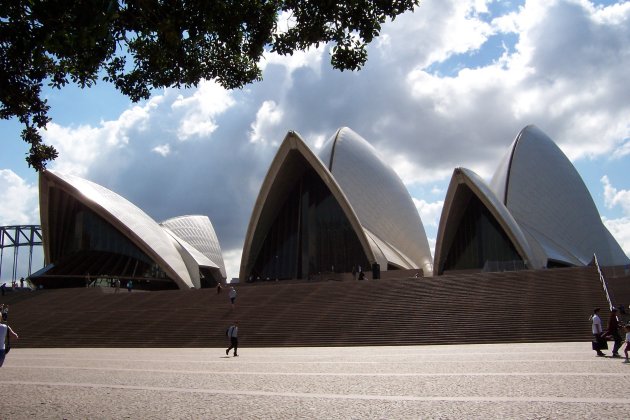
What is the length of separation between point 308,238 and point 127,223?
392 inches

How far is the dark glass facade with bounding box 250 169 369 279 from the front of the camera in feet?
112

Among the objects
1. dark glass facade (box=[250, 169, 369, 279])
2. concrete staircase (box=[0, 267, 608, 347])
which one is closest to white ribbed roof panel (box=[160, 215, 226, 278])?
dark glass facade (box=[250, 169, 369, 279])

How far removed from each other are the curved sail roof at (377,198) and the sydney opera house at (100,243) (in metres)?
10.6

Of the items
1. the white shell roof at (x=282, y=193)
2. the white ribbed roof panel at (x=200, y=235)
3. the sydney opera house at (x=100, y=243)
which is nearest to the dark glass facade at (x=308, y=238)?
the white shell roof at (x=282, y=193)

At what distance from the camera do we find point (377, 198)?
127ft

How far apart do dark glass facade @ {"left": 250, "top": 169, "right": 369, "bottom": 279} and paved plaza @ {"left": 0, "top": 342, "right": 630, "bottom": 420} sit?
23.5 metres

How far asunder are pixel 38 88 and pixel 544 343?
1134 cm

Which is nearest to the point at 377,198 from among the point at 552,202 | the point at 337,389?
the point at 552,202

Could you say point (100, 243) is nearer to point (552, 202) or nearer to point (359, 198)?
point (359, 198)

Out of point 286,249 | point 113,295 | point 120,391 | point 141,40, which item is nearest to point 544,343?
point 120,391

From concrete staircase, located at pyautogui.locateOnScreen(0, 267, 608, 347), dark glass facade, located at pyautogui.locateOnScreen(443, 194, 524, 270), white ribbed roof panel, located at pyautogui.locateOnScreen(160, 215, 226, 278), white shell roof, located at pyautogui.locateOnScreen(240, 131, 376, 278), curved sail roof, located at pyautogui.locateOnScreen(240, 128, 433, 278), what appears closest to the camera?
concrete staircase, located at pyautogui.locateOnScreen(0, 267, 608, 347)

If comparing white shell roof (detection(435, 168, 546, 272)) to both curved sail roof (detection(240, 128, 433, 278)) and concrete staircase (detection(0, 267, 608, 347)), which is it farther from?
concrete staircase (detection(0, 267, 608, 347))

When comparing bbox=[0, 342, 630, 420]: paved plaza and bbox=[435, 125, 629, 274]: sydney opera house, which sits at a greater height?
bbox=[435, 125, 629, 274]: sydney opera house

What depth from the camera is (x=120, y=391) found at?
22.9 ft
